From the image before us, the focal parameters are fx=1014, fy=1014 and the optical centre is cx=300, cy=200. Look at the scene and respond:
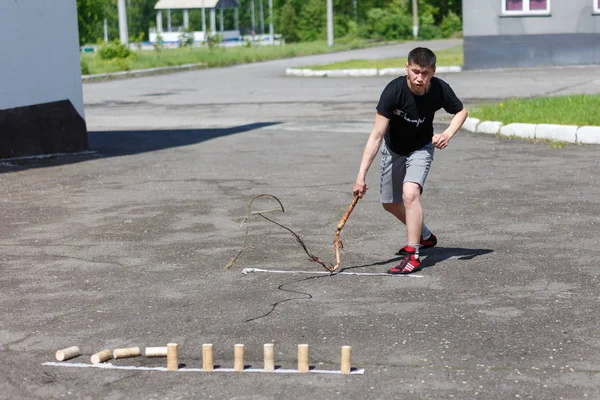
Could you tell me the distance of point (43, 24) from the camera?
1448 cm

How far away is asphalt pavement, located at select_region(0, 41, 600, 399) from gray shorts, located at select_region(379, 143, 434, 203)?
0.54 metres

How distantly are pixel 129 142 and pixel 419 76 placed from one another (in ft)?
33.0

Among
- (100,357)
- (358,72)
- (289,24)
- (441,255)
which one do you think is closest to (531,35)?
(358,72)

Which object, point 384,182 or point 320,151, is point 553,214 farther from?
point 320,151

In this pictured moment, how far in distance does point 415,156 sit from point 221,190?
4.15 m

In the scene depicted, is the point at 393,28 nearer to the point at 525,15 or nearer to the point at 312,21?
A: the point at 312,21

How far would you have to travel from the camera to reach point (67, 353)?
17.7 ft

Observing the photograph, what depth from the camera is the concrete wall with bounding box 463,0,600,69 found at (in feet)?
103

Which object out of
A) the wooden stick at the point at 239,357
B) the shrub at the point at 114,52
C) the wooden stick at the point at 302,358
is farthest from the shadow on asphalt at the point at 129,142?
the shrub at the point at 114,52

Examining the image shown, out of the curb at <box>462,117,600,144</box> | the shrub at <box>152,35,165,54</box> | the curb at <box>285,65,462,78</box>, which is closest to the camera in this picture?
the curb at <box>462,117,600,144</box>

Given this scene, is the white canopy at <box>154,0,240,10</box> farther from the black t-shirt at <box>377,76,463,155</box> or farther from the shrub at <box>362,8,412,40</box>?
the black t-shirt at <box>377,76,463,155</box>

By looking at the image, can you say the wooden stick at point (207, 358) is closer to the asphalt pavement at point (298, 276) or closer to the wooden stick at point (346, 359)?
the asphalt pavement at point (298, 276)

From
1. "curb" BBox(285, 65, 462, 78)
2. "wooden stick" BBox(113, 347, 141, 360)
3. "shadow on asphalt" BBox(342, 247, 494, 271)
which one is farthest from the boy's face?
"curb" BBox(285, 65, 462, 78)

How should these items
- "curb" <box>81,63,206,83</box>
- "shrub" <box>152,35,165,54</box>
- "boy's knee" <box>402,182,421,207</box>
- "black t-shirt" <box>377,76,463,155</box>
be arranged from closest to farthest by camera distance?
"black t-shirt" <box>377,76,463,155</box> → "boy's knee" <box>402,182,421,207</box> → "curb" <box>81,63,206,83</box> → "shrub" <box>152,35,165,54</box>
